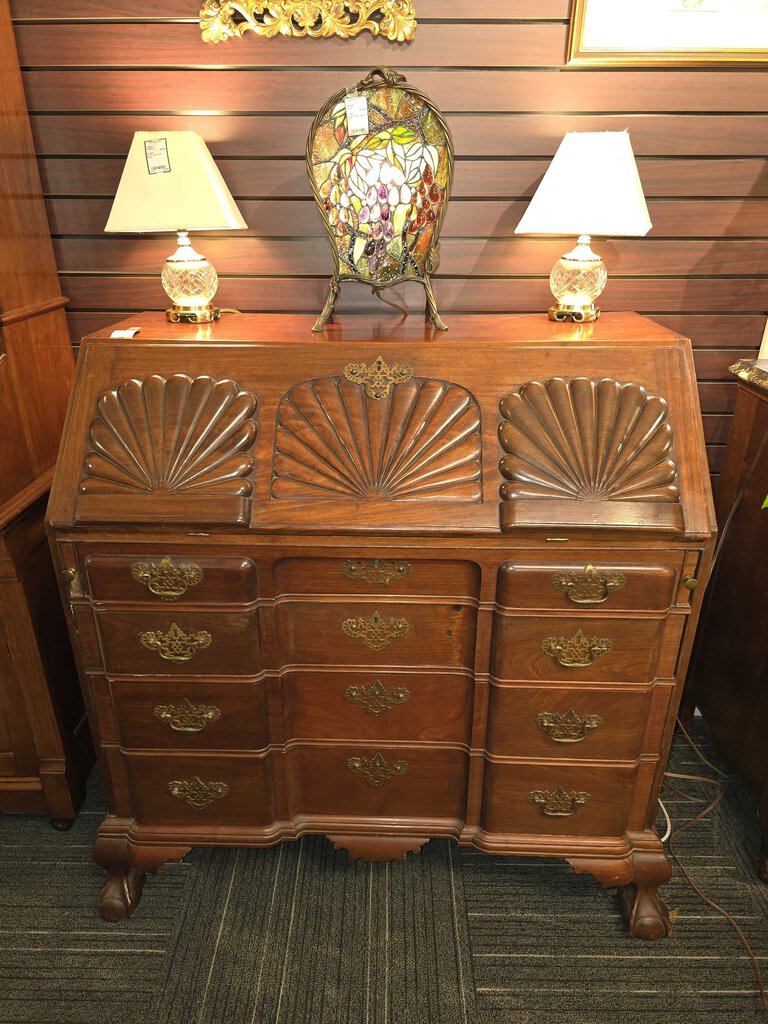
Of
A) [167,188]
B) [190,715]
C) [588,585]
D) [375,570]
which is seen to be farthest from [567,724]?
[167,188]

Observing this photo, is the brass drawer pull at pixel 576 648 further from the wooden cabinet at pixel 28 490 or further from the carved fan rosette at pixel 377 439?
the wooden cabinet at pixel 28 490

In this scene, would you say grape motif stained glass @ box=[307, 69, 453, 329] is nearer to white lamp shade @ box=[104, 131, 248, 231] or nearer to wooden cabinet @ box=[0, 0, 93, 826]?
white lamp shade @ box=[104, 131, 248, 231]

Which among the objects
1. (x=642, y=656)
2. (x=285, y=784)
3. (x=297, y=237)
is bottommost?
(x=285, y=784)

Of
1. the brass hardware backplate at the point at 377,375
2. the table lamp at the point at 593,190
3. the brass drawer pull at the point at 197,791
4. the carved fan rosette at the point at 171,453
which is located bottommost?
the brass drawer pull at the point at 197,791

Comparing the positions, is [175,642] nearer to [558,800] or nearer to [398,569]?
[398,569]

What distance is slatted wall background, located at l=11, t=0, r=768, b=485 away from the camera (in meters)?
1.80

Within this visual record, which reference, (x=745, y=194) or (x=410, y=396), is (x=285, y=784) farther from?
(x=745, y=194)

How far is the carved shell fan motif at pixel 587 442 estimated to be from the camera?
1.42m

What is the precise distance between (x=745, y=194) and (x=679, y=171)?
0.21 meters

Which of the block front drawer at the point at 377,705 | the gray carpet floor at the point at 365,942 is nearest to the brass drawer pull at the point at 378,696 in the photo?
the block front drawer at the point at 377,705

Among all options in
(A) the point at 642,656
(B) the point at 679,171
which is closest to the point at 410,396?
(A) the point at 642,656

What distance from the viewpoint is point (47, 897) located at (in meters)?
1.79

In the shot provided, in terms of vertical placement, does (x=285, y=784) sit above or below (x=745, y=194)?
below

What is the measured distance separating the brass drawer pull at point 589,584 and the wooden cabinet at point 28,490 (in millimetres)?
1349
